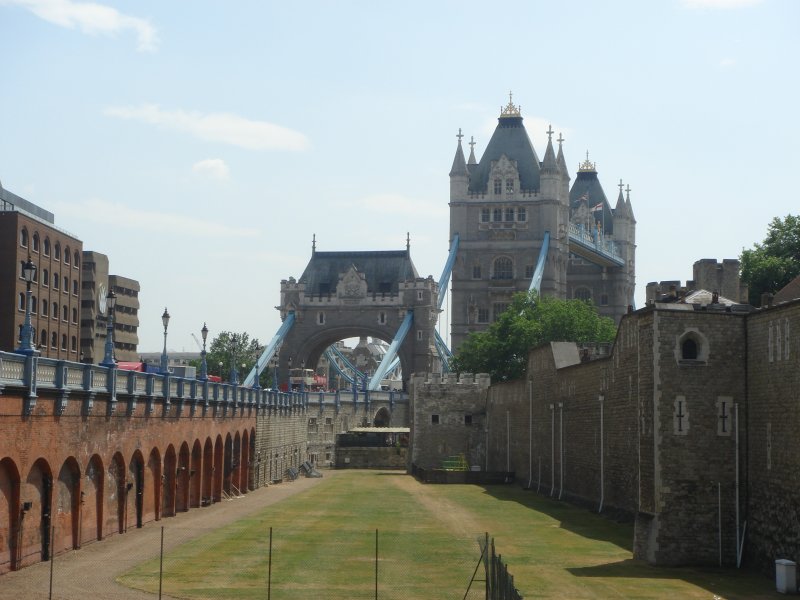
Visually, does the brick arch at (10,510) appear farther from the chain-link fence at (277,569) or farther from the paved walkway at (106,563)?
the chain-link fence at (277,569)

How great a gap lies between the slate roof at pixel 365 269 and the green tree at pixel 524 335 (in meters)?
32.4

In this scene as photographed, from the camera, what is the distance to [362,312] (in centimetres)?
15775

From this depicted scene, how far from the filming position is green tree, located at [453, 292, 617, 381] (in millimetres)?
119375

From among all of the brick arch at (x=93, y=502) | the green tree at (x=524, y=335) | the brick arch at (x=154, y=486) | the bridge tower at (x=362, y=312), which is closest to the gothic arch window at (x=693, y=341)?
the brick arch at (x=93, y=502)

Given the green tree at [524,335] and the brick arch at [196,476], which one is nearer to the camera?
the brick arch at [196,476]

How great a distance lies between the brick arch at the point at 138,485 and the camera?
47031 mm

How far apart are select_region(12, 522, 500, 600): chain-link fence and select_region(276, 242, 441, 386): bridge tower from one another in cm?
10998

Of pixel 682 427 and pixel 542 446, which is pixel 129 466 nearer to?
pixel 682 427

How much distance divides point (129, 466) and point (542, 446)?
2803 cm

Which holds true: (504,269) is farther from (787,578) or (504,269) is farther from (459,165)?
(787,578)

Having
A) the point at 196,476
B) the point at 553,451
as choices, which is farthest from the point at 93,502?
the point at 553,451

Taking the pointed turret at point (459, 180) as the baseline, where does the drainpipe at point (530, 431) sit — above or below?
below

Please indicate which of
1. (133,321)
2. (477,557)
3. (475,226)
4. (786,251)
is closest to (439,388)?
(786,251)

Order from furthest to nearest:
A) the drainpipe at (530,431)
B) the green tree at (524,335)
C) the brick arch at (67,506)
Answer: the green tree at (524,335), the drainpipe at (530,431), the brick arch at (67,506)
